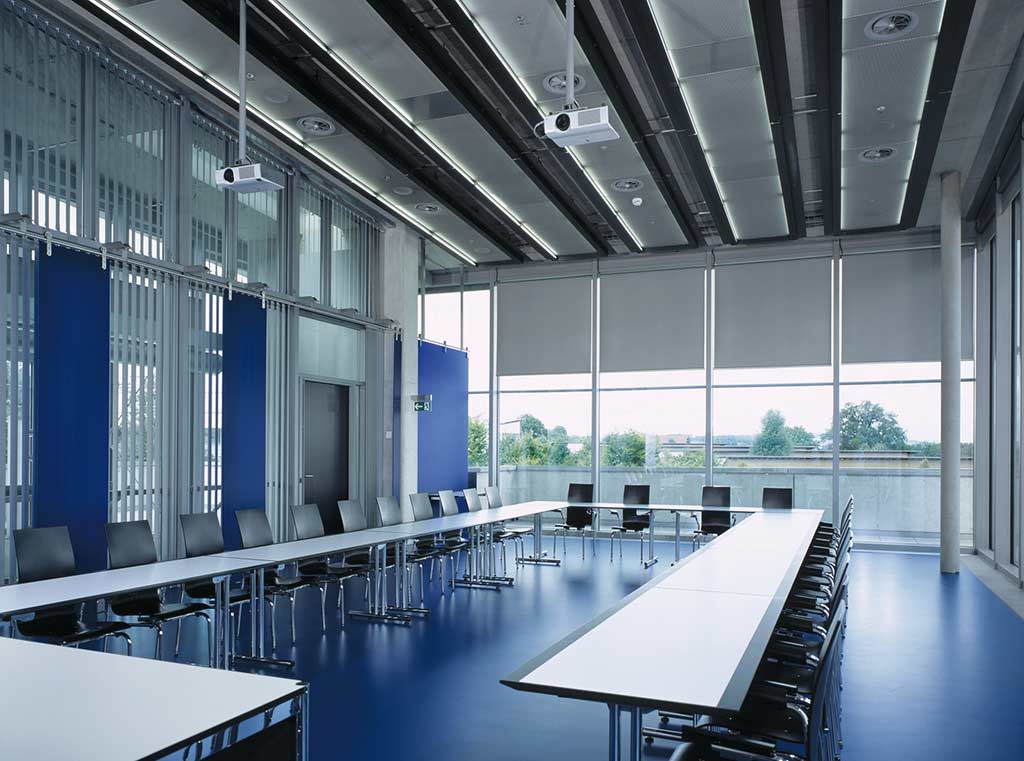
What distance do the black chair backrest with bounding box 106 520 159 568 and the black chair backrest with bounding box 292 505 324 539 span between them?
141cm

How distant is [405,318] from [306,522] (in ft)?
15.2

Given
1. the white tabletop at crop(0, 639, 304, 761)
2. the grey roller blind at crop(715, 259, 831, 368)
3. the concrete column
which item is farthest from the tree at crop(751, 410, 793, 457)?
the white tabletop at crop(0, 639, 304, 761)

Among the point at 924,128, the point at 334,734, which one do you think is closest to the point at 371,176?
the point at 924,128

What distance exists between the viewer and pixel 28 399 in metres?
5.70

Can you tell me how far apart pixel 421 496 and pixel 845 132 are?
226 inches

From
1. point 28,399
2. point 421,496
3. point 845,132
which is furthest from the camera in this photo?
point 421,496

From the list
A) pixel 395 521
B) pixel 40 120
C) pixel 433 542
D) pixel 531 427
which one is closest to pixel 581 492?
pixel 531 427

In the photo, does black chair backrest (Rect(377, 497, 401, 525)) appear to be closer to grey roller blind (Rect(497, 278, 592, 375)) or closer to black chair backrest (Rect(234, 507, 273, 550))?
black chair backrest (Rect(234, 507, 273, 550))

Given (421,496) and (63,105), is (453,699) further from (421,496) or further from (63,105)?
(63,105)

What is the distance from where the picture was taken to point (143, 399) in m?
6.67

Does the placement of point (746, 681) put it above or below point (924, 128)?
below

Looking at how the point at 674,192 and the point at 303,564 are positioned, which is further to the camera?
the point at 674,192

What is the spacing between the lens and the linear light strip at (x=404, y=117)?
18.7 ft

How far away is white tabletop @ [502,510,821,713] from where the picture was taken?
2.50 metres
